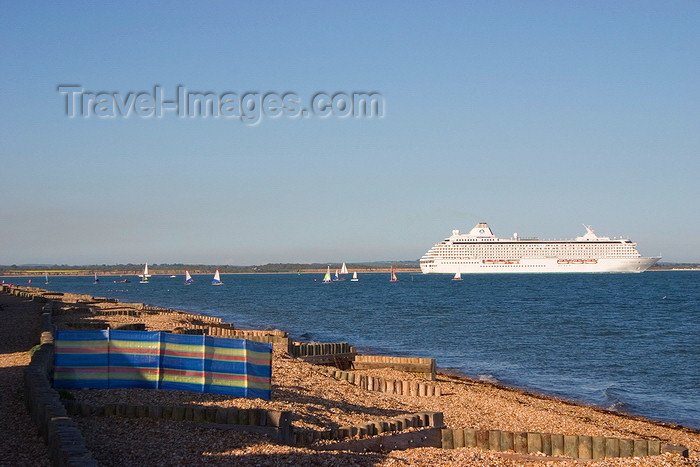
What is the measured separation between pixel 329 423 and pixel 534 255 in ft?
507

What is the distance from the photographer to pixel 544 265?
159 metres

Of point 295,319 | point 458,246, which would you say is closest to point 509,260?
point 458,246

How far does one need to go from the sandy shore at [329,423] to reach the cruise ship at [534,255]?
472 feet

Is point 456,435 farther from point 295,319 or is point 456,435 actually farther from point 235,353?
point 295,319

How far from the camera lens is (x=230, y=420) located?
31.2ft

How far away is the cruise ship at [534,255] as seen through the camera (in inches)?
6235

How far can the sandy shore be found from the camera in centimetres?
850

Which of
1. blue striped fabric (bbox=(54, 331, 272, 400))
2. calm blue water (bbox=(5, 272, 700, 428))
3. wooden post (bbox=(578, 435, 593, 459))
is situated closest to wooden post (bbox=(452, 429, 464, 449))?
wooden post (bbox=(578, 435, 593, 459))

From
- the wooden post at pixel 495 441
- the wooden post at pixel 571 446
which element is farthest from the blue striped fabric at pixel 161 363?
the wooden post at pixel 571 446

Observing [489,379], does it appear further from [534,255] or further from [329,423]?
[534,255]

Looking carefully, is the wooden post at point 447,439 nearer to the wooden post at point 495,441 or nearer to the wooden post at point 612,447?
the wooden post at point 495,441

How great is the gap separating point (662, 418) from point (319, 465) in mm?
13847

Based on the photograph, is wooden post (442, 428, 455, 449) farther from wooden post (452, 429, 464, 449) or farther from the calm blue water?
the calm blue water

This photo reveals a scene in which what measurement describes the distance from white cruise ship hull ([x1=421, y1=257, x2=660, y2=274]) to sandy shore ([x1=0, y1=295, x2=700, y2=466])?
143 m
